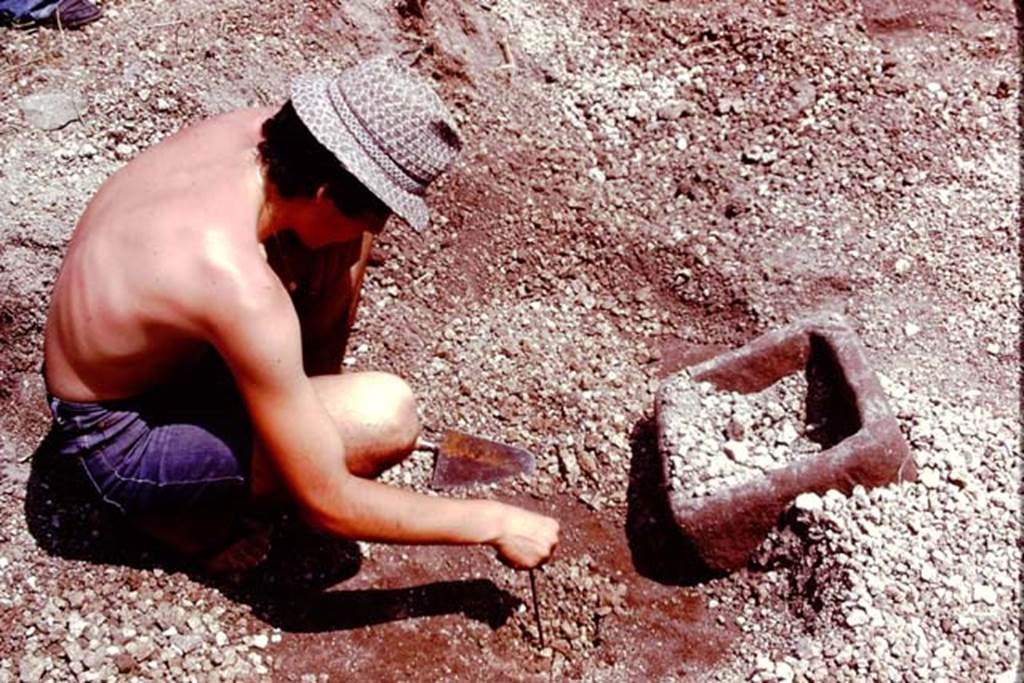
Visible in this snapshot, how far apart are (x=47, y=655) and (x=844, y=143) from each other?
8.42 feet

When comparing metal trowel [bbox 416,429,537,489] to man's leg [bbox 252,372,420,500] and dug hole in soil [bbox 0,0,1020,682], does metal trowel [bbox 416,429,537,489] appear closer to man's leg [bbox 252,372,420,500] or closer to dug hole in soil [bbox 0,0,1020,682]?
dug hole in soil [bbox 0,0,1020,682]

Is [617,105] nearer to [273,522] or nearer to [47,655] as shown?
[273,522]

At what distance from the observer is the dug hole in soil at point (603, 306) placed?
240 centimetres

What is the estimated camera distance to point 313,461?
2.04 metres

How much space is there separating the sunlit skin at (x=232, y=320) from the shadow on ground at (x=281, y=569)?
1.09 ft

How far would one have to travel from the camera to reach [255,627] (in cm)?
249

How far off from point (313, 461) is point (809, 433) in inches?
48.4

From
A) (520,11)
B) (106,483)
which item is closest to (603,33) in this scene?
(520,11)

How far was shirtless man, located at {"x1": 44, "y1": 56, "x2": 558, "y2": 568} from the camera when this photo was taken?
195cm

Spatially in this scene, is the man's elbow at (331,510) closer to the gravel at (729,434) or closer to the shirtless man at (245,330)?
the shirtless man at (245,330)

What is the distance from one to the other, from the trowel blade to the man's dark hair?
3.18 ft

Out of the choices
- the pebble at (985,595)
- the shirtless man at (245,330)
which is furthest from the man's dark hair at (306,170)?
the pebble at (985,595)

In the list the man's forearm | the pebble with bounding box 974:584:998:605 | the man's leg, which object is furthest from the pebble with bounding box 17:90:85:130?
the pebble with bounding box 974:584:998:605

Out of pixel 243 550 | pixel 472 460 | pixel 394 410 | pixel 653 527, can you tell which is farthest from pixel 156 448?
pixel 653 527
